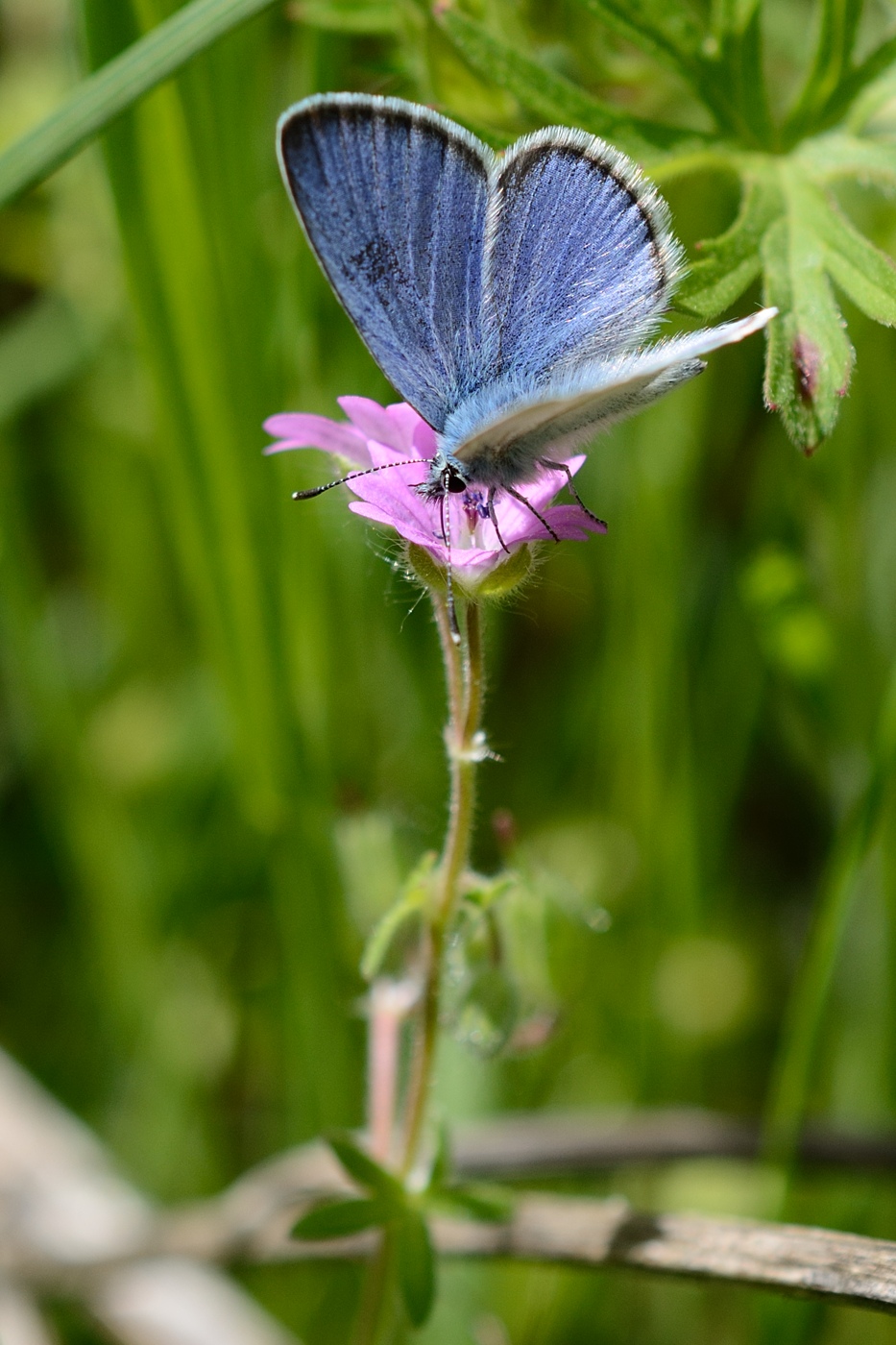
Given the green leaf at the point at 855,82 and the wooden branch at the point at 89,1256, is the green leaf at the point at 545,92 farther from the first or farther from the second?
the wooden branch at the point at 89,1256

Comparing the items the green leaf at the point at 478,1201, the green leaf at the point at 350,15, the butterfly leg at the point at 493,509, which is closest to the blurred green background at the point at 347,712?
the green leaf at the point at 350,15

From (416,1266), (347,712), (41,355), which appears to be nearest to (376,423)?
(416,1266)

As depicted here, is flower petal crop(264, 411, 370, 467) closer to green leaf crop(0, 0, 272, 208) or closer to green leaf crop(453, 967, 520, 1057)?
green leaf crop(0, 0, 272, 208)

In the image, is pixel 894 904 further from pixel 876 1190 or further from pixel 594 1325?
pixel 594 1325

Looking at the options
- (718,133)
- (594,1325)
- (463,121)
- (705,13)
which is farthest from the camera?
(594,1325)

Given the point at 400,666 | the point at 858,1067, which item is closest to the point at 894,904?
the point at 858,1067

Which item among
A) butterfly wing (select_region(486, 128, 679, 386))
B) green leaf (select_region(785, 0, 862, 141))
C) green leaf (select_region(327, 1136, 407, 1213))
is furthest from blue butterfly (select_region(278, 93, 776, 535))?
green leaf (select_region(327, 1136, 407, 1213))
